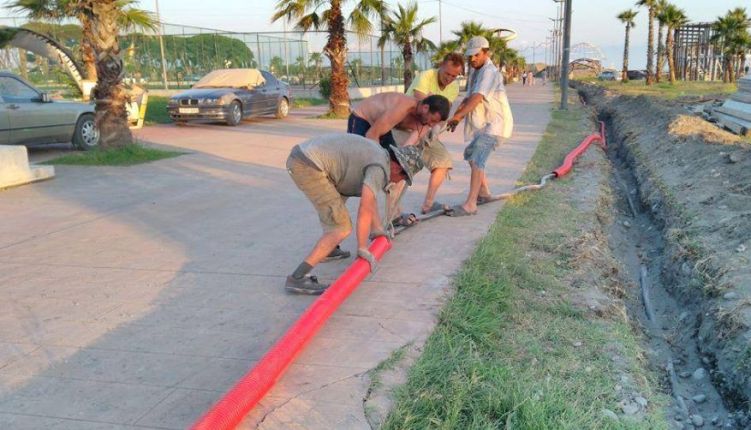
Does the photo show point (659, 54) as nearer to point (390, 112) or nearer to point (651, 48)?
point (651, 48)

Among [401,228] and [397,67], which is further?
[397,67]

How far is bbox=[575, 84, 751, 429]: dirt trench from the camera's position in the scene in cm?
425

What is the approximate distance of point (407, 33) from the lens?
1316 inches

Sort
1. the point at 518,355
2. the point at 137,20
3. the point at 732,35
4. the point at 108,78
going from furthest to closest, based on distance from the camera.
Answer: the point at 732,35 < the point at 137,20 < the point at 108,78 < the point at 518,355

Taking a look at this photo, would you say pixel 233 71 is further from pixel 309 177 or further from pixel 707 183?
pixel 309 177

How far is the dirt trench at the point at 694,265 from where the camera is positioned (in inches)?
167

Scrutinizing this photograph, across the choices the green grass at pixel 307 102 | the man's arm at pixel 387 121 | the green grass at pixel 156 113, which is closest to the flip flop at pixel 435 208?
the man's arm at pixel 387 121

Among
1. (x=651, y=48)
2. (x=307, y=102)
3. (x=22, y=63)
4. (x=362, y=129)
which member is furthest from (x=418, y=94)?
(x=651, y=48)

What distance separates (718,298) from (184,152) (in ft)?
32.6

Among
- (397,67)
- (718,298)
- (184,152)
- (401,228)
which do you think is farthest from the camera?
(397,67)

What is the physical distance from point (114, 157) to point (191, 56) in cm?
2191

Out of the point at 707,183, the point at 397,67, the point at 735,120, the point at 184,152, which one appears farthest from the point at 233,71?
the point at 397,67

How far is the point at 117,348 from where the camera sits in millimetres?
3828

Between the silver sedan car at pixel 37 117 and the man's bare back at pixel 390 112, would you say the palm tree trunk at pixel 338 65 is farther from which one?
the man's bare back at pixel 390 112
